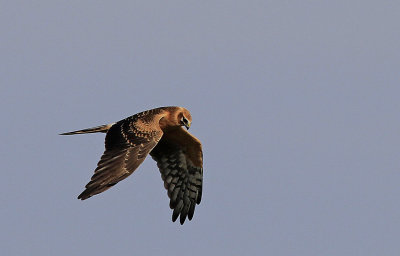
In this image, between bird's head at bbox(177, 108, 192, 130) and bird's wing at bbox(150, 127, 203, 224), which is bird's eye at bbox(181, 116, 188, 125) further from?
bird's wing at bbox(150, 127, 203, 224)

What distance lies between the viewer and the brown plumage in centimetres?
1504

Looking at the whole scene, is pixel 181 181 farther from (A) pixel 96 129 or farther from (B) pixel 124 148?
(B) pixel 124 148

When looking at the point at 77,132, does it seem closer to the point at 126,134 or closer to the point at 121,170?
the point at 126,134

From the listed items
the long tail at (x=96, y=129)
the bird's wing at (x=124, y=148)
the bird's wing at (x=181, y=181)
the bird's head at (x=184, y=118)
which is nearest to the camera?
the bird's wing at (x=124, y=148)

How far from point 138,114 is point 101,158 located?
1.99 metres

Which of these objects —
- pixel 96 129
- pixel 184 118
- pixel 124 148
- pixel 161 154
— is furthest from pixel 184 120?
pixel 124 148

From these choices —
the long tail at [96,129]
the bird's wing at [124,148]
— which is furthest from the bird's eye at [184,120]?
the long tail at [96,129]

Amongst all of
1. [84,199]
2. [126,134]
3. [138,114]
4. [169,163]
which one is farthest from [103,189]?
[169,163]

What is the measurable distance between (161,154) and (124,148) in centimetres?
322

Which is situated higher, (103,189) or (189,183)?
(189,183)

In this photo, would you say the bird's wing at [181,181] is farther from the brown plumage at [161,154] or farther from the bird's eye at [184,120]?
the bird's eye at [184,120]

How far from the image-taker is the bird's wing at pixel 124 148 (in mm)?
14719

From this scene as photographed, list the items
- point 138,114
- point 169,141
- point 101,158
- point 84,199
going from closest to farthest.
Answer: point 84,199 < point 101,158 < point 138,114 < point 169,141

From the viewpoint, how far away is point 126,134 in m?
16.2
